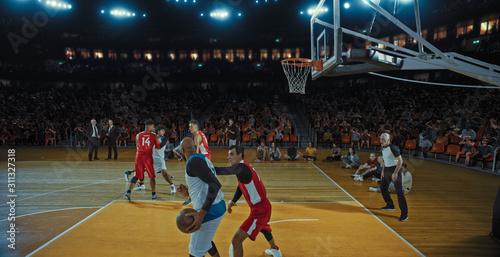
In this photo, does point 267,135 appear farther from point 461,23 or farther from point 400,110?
point 461,23

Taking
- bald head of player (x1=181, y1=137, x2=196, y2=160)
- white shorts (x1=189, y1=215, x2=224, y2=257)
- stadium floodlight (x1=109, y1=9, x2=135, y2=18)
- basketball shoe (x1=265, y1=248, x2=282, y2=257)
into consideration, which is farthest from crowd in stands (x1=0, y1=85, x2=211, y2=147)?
white shorts (x1=189, y1=215, x2=224, y2=257)

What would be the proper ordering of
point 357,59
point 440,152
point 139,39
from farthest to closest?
point 139,39, point 440,152, point 357,59

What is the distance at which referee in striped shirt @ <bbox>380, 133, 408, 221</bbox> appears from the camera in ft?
20.3

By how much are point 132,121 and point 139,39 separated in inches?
880

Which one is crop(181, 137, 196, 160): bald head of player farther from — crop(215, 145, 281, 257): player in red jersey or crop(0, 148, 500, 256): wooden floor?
crop(0, 148, 500, 256): wooden floor

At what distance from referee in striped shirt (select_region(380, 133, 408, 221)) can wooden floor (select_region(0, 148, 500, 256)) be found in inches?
11.6

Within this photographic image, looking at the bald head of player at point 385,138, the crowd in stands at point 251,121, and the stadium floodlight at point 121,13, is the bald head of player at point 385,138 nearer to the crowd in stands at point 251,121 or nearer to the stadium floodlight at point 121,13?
the crowd in stands at point 251,121

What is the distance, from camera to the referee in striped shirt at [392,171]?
6.19 m

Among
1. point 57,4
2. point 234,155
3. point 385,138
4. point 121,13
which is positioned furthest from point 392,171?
point 121,13

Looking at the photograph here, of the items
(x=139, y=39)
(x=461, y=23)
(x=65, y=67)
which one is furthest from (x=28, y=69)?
(x=461, y=23)

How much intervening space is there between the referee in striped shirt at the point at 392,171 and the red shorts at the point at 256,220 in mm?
3565

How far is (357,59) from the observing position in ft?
18.8

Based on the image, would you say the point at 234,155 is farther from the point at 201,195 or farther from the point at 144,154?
the point at 144,154

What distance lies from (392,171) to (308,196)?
249cm
